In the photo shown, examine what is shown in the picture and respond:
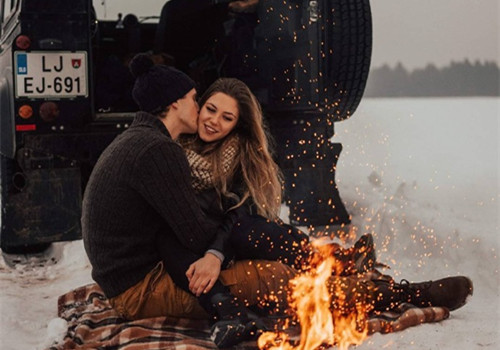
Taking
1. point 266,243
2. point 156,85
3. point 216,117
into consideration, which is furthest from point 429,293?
point 156,85

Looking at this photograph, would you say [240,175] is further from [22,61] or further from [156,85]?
[22,61]

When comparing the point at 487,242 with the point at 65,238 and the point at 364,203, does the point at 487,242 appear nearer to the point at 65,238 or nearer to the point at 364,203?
the point at 364,203

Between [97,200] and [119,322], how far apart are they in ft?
2.13

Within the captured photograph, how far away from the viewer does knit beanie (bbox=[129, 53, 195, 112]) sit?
3.36 meters

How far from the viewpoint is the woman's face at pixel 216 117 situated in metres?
3.65

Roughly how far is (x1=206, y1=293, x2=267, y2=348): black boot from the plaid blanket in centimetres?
6

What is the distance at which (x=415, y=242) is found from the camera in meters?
5.23

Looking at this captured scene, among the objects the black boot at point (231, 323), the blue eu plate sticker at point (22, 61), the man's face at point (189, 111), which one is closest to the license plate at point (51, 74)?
the blue eu plate sticker at point (22, 61)

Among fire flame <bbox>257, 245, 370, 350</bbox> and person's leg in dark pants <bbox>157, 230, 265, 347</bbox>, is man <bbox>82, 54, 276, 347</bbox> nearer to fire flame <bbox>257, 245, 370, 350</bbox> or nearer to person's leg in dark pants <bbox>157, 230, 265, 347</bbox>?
person's leg in dark pants <bbox>157, 230, 265, 347</bbox>

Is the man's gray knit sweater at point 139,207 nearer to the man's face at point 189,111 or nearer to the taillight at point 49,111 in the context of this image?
the man's face at point 189,111

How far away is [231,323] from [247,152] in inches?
40.0

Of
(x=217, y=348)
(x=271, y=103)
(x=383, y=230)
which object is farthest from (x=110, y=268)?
(x=383, y=230)

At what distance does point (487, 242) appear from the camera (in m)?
5.00

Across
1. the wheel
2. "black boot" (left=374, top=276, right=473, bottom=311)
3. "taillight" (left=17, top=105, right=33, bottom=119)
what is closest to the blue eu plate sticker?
Result: "taillight" (left=17, top=105, right=33, bottom=119)
